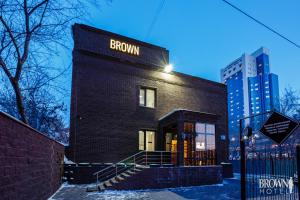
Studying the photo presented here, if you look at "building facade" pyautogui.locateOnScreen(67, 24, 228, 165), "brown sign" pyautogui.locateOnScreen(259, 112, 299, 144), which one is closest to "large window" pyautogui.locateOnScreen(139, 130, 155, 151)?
"building facade" pyautogui.locateOnScreen(67, 24, 228, 165)

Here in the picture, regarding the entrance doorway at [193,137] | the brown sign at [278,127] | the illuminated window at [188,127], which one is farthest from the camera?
the illuminated window at [188,127]

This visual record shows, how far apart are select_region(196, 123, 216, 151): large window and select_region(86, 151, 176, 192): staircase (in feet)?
7.04

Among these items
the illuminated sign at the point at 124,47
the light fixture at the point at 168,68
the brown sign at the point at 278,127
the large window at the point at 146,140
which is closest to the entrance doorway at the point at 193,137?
the large window at the point at 146,140

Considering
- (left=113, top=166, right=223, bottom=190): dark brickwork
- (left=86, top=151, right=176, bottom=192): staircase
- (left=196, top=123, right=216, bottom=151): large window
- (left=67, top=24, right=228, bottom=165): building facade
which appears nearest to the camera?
(left=86, top=151, right=176, bottom=192): staircase

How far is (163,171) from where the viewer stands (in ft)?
48.8

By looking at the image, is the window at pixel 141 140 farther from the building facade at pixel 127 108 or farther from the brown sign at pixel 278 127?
the brown sign at pixel 278 127

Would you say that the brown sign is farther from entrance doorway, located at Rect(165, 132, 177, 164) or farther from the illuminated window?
entrance doorway, located at Rect(165, 132, 177, 164)

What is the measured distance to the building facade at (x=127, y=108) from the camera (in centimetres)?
1655

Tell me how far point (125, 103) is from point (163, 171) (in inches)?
233

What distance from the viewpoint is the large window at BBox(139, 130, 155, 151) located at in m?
18.9

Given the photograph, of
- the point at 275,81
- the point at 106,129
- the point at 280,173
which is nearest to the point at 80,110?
the point at 106,129

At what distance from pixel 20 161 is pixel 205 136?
13.8 meters

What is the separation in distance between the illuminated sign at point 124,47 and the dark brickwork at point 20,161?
11413 mm

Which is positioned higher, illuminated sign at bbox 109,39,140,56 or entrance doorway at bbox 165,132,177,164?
illuminated sign at bbox 109,39,140,56
